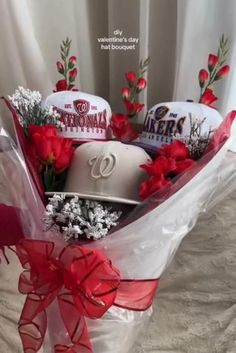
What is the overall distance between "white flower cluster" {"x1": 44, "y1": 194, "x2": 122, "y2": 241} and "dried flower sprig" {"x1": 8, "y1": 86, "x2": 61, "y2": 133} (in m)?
0.15

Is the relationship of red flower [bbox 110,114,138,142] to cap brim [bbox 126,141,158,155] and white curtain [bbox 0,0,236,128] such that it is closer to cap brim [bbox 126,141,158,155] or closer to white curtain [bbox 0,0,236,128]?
cap brim [bbox 126,141,158,155]

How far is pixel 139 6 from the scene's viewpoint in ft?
3.14

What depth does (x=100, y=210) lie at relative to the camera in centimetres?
55

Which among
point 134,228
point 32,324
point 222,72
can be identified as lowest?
point 32,324

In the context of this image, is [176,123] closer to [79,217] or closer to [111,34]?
[79,217]

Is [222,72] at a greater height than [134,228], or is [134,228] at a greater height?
[222,72]

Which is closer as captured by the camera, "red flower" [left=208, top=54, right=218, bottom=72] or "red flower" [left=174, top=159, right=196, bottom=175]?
"red flower" [left=174, top=159, right=196, bottom=175]

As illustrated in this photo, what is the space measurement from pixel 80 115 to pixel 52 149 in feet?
0.40

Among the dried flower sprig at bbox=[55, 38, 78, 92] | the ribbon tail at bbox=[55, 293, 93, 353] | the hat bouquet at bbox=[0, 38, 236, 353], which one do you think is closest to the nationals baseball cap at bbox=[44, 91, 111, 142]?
the hat bouquet at bbox=[0, 38, 236, 353]

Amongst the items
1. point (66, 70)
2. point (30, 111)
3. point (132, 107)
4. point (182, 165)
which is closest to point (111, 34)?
point (66, 70)

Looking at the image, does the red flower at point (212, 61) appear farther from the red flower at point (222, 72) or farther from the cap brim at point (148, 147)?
the cap brim at point (148, 147)

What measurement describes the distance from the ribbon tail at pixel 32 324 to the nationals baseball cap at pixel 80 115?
240mm

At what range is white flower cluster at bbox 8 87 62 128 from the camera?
0.67 m

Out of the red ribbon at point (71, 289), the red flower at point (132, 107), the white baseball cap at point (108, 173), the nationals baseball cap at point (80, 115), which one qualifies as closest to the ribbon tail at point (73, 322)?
the red ribbon at point (71, 289)
